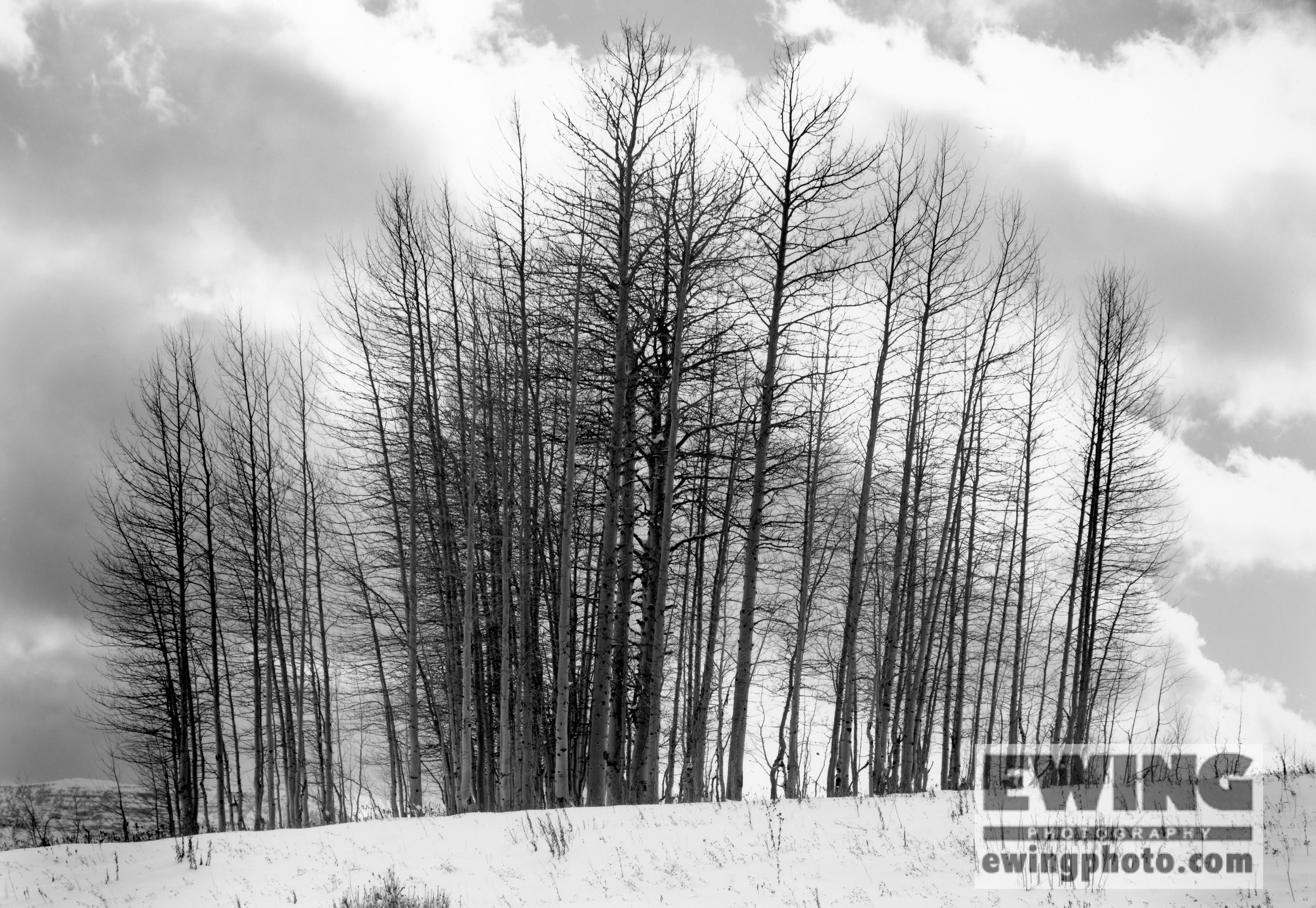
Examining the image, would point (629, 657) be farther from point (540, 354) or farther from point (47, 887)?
point (47, 887)

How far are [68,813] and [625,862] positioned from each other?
71.8ft

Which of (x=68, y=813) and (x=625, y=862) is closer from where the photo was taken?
(x=625, y=862)

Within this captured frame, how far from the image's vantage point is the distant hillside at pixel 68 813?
1720 centimetres

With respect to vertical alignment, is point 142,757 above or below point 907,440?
below

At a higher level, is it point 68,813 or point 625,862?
point 625,862

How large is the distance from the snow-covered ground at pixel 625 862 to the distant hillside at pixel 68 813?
3428 millimetres

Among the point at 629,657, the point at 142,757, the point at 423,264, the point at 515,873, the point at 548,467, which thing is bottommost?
the point at 142,757

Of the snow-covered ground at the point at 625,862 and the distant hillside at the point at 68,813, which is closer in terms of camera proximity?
the snow-covered ground at the point at 625,862

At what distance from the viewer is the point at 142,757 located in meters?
24.4

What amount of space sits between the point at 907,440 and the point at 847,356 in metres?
1.89

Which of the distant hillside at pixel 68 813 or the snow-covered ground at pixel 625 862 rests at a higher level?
the snow-covered ground at pixel 625 862

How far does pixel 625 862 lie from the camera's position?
980 cm

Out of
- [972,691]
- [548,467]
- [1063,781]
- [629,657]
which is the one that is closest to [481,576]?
[548,467]

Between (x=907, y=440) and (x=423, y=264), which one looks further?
(x=423, y=264)
